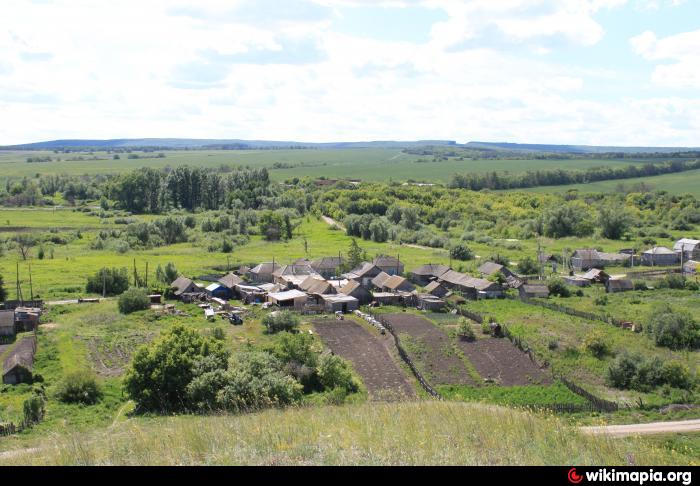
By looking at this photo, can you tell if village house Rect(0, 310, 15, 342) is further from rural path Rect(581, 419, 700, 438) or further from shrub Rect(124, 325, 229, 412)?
rural path Rect(581, 419, 700, 438)

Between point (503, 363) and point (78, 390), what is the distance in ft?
62.2

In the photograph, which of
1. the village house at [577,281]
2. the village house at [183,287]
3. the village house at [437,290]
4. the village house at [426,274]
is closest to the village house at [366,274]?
the village house at [426,274]

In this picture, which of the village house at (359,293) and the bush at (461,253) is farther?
the bush at (461,253)

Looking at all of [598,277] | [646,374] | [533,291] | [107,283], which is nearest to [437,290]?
[533,291]

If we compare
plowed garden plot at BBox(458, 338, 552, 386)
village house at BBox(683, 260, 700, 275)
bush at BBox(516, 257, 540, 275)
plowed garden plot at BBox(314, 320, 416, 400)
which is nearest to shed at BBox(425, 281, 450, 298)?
plowed garden plot at BBox(314, 320, 416, 400)

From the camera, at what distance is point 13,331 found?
37500 mm

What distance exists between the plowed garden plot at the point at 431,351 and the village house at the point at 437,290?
6474 millimetres

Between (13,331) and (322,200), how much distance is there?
72.9 metres

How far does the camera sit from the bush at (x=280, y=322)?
38.6 meters

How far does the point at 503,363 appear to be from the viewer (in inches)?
1310

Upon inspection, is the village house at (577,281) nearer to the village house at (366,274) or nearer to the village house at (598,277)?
the village house at (598,277)

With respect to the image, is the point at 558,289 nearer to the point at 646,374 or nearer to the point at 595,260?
the point at 595,260
